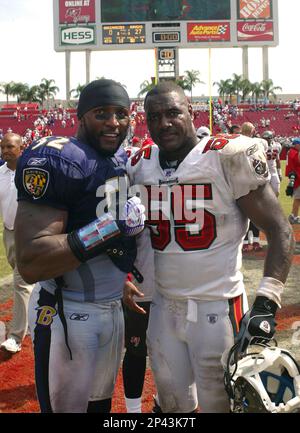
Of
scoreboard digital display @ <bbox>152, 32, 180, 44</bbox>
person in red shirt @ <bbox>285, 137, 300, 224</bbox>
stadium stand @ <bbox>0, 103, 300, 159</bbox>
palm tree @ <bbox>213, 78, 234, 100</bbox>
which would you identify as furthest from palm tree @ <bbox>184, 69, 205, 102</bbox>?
person in red shirt @ <bbox>285, 137, 300, 224</bbox>

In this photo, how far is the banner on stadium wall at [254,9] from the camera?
128ft

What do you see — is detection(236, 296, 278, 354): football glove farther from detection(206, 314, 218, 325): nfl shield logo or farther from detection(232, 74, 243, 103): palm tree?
detection(232, 74, 243, 103): palm tree

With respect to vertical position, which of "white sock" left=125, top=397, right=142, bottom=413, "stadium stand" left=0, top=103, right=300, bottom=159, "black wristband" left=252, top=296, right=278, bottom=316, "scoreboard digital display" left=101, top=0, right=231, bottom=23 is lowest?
"white sock" left=125, top=397, right=142, bottom=413

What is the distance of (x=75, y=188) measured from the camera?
2158 mm

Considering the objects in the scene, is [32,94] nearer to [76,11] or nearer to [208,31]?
[76,11]

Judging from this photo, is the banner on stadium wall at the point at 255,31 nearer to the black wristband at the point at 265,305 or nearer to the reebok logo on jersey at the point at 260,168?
the reebok logo on jersey at the point at 260,168

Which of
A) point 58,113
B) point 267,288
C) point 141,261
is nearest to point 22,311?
point 141,261

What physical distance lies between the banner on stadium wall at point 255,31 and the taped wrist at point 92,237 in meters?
40.5

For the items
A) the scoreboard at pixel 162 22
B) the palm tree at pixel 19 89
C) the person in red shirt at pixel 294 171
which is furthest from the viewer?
the palm tree at pixel 19 89

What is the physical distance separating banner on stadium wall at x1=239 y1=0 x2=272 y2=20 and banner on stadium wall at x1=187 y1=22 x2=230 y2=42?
66.0 inches

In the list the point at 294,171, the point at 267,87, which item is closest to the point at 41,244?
the point at 294,171

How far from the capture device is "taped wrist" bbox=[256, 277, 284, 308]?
2.21 meters

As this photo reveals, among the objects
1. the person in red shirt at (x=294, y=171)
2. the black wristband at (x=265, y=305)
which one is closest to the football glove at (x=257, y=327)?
the black wristband at (x=265, y=305)

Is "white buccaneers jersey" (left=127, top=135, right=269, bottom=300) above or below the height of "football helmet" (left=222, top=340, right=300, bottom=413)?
above
